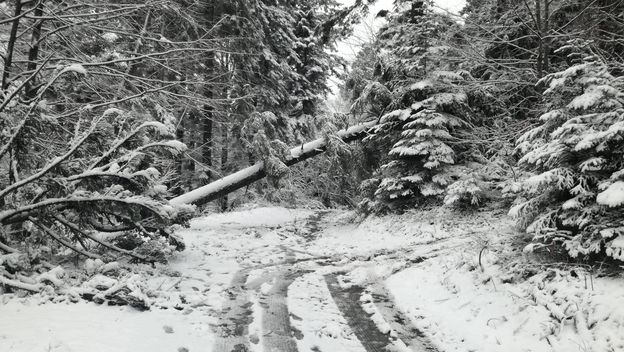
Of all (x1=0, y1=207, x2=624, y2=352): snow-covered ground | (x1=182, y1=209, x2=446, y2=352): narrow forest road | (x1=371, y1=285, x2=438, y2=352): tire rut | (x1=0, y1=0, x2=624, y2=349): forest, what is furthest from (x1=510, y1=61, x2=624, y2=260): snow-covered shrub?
(x1=182, y1=209, x2=446, y2=352): narrow forest road

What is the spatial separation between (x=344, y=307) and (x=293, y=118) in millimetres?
15942

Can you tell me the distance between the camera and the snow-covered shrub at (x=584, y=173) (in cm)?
475

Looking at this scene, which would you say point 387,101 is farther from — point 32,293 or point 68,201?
point 32,293

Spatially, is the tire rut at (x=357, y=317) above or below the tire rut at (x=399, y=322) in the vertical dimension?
above

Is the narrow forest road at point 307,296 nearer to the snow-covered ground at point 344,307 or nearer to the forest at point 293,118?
the snow-covered ground at point 344,307

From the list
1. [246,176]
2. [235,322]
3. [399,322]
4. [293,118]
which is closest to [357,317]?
[399,322]

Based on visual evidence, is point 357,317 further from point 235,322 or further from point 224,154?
point 224,154

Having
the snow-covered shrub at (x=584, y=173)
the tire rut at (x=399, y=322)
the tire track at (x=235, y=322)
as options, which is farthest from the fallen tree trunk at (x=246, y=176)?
the snow-covered shrub at (x=584, y=173)

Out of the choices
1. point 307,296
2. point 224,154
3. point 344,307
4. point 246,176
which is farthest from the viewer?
point 224,154

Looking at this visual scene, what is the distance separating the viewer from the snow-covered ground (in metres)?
4.23

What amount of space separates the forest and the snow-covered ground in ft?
1.65

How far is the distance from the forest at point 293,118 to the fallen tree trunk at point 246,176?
7 cm

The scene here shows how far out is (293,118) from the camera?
21.1 m

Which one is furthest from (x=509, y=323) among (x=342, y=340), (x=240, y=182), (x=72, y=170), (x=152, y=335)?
(x=240, y=182)
